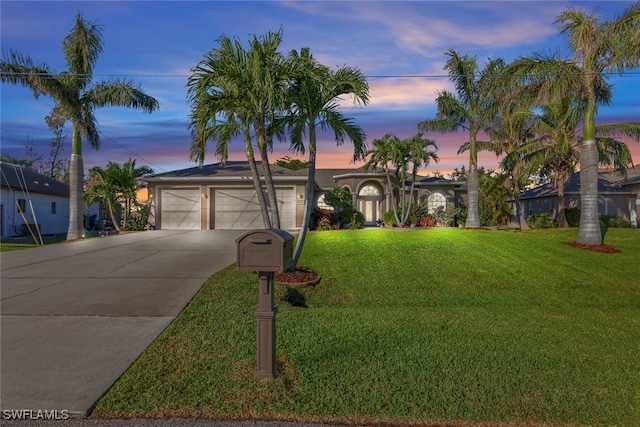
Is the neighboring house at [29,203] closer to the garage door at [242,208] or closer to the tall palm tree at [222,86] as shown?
the garage door at [242,208]

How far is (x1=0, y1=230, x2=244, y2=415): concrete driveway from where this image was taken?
15.5 ft

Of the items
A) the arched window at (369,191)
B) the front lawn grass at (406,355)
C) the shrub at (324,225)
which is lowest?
the front lawn grass at (406,355)

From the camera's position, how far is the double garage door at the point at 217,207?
23.3 metres

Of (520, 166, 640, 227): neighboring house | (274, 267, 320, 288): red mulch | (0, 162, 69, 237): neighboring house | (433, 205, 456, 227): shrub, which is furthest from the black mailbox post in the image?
(520, 166, 640, 227): neighboring house

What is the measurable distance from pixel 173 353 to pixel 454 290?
251 inches

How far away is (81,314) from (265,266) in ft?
13.9

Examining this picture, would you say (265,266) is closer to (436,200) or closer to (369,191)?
(369,191)

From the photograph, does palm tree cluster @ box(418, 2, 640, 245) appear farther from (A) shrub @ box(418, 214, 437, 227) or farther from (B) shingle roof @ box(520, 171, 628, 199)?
(B) shingle roof @ box(520, 171, 628, 199)

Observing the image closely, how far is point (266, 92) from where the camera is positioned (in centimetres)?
888

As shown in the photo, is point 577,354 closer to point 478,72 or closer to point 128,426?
point 128,426

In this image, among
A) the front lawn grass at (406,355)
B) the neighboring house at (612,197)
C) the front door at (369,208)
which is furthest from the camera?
the front door at (369,208)

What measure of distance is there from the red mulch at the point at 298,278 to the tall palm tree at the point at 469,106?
49.1ft

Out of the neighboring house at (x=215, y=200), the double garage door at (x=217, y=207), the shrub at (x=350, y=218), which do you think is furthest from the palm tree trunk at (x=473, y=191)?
the double garage door at (x=217, y=207)

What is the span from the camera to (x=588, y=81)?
15492 mm
